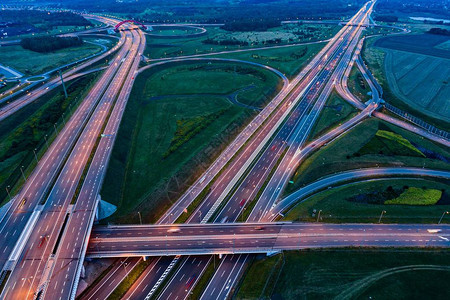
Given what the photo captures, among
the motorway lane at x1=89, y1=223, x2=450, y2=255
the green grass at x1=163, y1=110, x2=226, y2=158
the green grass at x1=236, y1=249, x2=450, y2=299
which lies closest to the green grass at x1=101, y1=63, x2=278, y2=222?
the green grass at x1=163, y1=110, x2=226, y2=158

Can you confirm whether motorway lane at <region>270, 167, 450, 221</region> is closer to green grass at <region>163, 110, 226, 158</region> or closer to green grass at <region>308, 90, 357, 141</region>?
green grass at <region>308, 90, 357, 141</region>

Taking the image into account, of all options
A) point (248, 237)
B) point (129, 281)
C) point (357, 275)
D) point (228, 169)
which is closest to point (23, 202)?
point (129, 281)

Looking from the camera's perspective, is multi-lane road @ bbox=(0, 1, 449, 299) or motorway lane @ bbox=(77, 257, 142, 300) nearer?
motorway lane @ bbox=(77, 257, 142, 300)

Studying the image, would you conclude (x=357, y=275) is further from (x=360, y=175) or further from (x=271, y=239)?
(x=360, y=175)

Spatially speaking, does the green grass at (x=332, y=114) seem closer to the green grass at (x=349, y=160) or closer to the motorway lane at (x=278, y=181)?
the motorway lane at (x=278, y=181)

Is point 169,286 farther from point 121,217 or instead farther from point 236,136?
point 236,136

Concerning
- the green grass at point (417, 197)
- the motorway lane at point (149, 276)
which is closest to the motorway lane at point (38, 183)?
the motorway lane at point (149, 276)

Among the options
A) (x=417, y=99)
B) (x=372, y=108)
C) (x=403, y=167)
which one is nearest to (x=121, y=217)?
(x=403, y=167)
